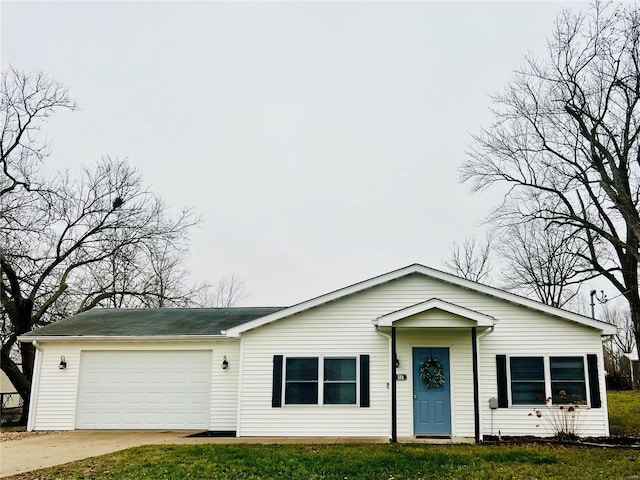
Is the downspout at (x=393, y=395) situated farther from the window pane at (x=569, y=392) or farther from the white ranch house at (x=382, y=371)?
the window pane at (x=569, y=392)

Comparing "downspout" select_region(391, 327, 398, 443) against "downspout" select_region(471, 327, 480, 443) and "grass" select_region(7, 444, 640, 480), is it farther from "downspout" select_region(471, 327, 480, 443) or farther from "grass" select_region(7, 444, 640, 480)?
"downspout" select_region(471, 327, 480, 443)

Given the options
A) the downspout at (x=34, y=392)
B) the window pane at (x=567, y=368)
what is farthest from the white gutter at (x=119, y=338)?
the window pane at (x=567, y=368)

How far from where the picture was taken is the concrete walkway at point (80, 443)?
10508 millimetres

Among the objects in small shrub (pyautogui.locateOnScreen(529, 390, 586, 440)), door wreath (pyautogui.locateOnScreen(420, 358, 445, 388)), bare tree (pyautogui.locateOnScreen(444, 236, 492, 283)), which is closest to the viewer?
small shrub (pyautogui.locateOnScreen(529, 390, 586, 440))

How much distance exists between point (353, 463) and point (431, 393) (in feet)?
13.8

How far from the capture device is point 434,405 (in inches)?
522

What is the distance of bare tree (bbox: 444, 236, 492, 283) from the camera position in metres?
37.2

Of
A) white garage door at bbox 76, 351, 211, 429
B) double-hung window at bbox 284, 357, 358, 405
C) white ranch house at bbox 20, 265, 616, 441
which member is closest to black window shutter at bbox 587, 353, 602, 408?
white ranch house at bbox 20, 265, 616, 441

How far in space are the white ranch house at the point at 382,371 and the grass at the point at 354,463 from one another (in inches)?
68.6

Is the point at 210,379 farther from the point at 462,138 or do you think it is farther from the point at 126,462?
the point at 462,138

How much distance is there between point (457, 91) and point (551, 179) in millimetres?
6411

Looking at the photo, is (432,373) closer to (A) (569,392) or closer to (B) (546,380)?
(B) (546,380)

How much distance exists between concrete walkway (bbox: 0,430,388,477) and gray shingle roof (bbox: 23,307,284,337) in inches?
101

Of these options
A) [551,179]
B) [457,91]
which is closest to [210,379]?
[457,91]
